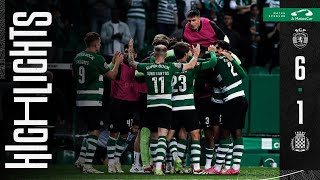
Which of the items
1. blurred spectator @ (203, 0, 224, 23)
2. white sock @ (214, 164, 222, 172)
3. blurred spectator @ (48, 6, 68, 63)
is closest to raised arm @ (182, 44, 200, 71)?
white sock @ (214, 164, 222, 172)

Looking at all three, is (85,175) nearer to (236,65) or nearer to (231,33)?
(236,65)

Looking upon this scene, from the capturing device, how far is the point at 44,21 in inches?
601

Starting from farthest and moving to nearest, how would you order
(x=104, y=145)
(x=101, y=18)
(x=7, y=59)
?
(x=101, y=18) → (x=104, y=145) → (x=7, y=59)

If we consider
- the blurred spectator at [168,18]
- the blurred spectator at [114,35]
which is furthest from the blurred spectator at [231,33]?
the blurred spectator at [114,35]

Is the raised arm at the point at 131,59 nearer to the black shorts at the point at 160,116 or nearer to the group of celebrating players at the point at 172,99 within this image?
the group of celebrating players at the point at 172,99

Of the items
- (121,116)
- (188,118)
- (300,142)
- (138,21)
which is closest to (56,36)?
(138,21)

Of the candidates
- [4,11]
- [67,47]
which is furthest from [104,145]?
[4,11]

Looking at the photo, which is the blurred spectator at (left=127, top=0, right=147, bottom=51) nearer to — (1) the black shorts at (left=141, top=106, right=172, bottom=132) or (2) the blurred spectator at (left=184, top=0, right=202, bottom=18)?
(2) the blurred spectator at (left=184, top=0, right=202, bottom=18)

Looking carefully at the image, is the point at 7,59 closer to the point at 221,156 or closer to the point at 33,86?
the point at 33,86

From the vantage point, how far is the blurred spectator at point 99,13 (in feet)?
61.5

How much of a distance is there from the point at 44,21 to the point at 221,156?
2878 mm

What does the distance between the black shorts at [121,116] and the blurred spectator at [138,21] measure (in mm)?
3423

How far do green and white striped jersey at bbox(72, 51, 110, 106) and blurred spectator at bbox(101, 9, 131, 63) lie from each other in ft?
8.15

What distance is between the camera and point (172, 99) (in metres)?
15.1
